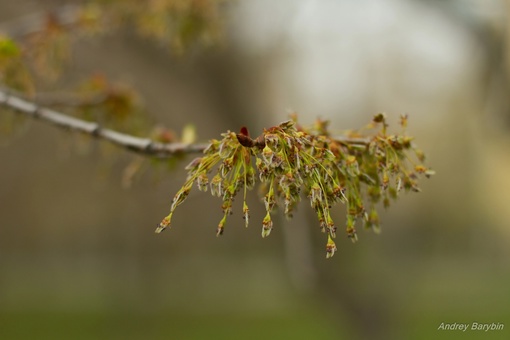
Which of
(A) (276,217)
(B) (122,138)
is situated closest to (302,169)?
(B) (122,138)

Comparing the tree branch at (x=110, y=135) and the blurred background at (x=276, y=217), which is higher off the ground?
the blurred background at (x=276, y=217)

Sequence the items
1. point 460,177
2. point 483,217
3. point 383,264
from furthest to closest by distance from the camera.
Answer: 1. point 483,217
2. point 460,177
3. point 383,264

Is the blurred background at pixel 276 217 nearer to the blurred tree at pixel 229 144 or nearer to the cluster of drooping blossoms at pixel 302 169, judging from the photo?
the blurred tree at pixel 229 144

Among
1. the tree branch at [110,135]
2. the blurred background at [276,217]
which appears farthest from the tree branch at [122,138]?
the blurred background at [276,217]

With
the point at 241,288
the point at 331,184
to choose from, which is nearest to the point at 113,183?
the point at 241,288

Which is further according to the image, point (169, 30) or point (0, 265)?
point (0, 265)

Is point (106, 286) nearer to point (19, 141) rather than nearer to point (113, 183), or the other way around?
point (113, 183)
